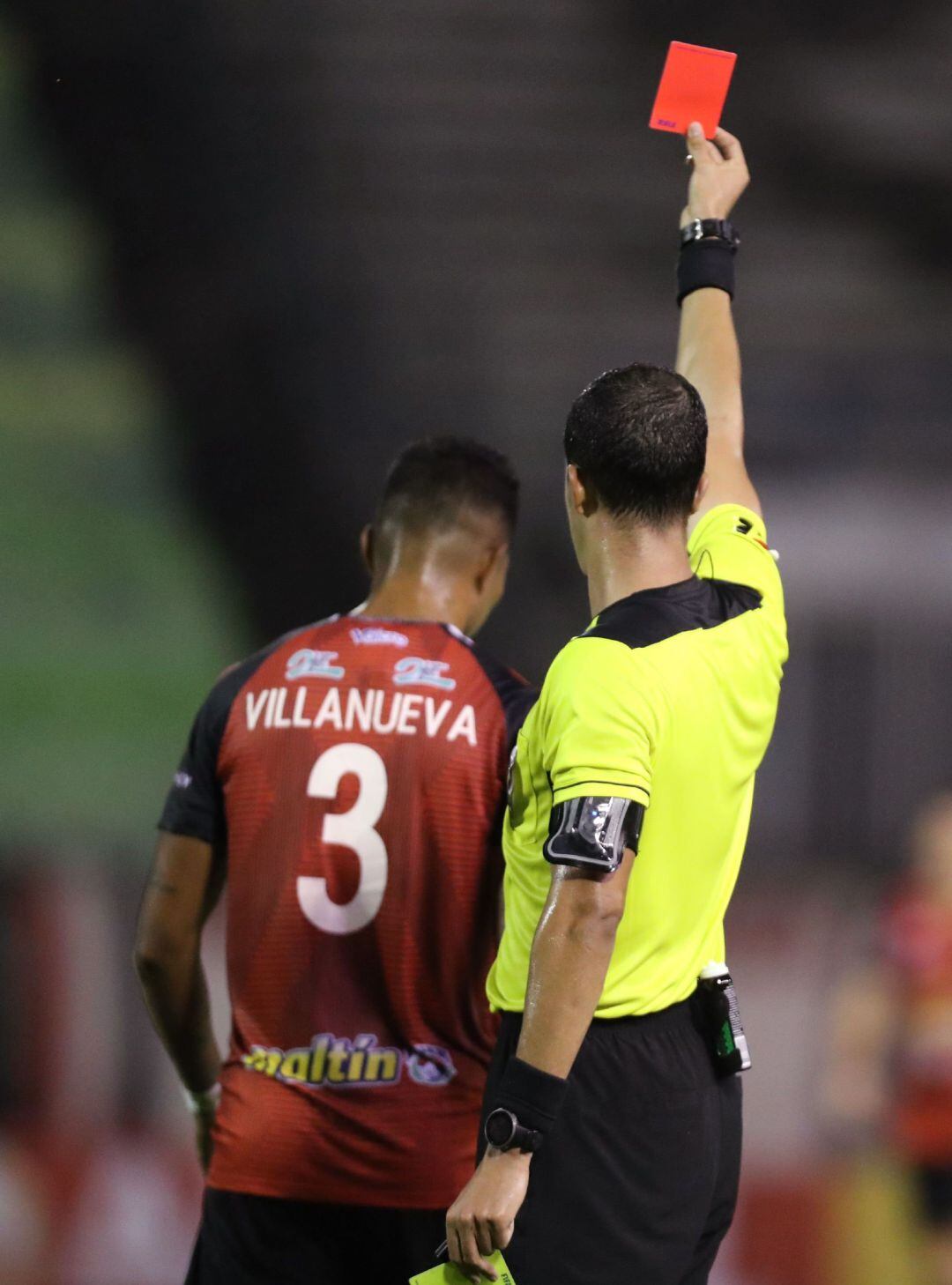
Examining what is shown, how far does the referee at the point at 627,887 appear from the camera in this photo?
153cm

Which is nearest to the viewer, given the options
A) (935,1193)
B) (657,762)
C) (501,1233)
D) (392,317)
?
(501,1233)

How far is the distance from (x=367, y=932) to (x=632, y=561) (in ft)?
2.24

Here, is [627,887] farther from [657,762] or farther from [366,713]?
[366,713]

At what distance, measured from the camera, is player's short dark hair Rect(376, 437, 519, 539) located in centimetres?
230

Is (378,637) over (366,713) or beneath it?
over

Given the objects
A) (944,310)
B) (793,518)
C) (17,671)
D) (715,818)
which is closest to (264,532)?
(17,671)

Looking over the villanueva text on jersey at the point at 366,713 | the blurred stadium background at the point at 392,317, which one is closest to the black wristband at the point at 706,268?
the villanueva text on jersey at the point at 366,713

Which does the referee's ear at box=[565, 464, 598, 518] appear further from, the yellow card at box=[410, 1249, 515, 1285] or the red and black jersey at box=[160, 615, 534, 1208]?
the yellow card at box=[410, 1249, 515, 1285]

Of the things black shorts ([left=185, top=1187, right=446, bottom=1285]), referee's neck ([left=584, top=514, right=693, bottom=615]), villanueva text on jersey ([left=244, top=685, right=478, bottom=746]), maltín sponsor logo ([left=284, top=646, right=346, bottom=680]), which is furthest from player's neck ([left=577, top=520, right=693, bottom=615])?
black shorts ([left=185, top=1187, right=446, bottom=1285])

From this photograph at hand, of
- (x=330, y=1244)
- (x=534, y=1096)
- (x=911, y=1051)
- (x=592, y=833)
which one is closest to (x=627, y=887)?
(x=592, y=833)

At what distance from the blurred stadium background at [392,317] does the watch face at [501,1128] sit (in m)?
3.43

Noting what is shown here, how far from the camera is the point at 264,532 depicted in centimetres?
532

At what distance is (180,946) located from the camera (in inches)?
87.1

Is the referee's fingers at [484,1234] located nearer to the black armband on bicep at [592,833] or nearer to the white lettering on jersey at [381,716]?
the black armband on bicep at [592,833]
